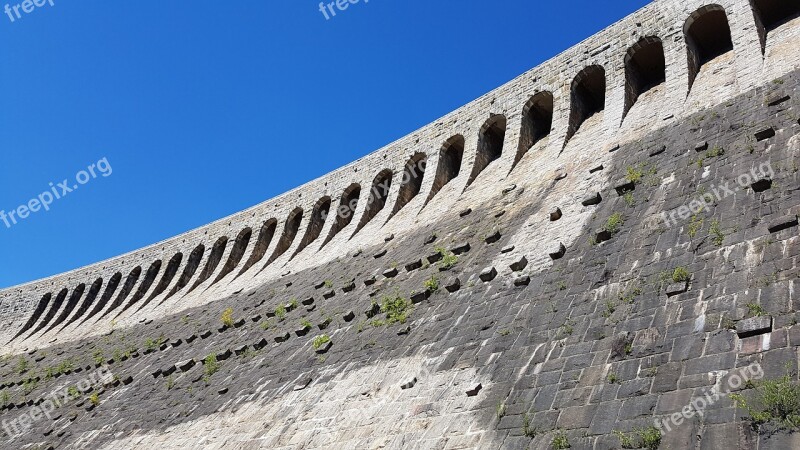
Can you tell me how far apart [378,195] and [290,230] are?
4377 millimetres

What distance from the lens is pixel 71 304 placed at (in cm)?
2939

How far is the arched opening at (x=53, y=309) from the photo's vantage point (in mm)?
28766

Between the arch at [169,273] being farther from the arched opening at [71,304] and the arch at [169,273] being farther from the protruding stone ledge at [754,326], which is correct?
the protruding stone ledge at [754,326]

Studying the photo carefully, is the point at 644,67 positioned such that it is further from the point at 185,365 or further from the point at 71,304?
the point at 71,304

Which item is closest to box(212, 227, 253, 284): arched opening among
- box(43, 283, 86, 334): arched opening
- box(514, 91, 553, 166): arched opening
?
box(43, 283, 86, 334): arched opening

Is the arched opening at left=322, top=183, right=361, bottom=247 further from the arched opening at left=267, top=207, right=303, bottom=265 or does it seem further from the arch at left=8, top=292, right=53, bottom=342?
the arch at left=8, top=292, right=53, bottom=342

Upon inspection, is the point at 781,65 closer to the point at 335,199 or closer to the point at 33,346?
the point at 335,199

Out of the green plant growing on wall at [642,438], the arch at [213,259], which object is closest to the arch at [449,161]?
the arch at [213,259]

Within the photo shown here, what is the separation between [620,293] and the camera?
6.59 m

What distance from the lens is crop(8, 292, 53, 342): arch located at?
29.1 meters

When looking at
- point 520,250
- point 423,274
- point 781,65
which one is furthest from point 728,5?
point 423,274

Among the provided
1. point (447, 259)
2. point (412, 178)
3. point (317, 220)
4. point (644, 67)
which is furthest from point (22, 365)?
point (644, 67)

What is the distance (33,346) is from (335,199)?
14.7 m

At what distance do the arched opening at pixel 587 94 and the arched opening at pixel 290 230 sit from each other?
10315 mm
